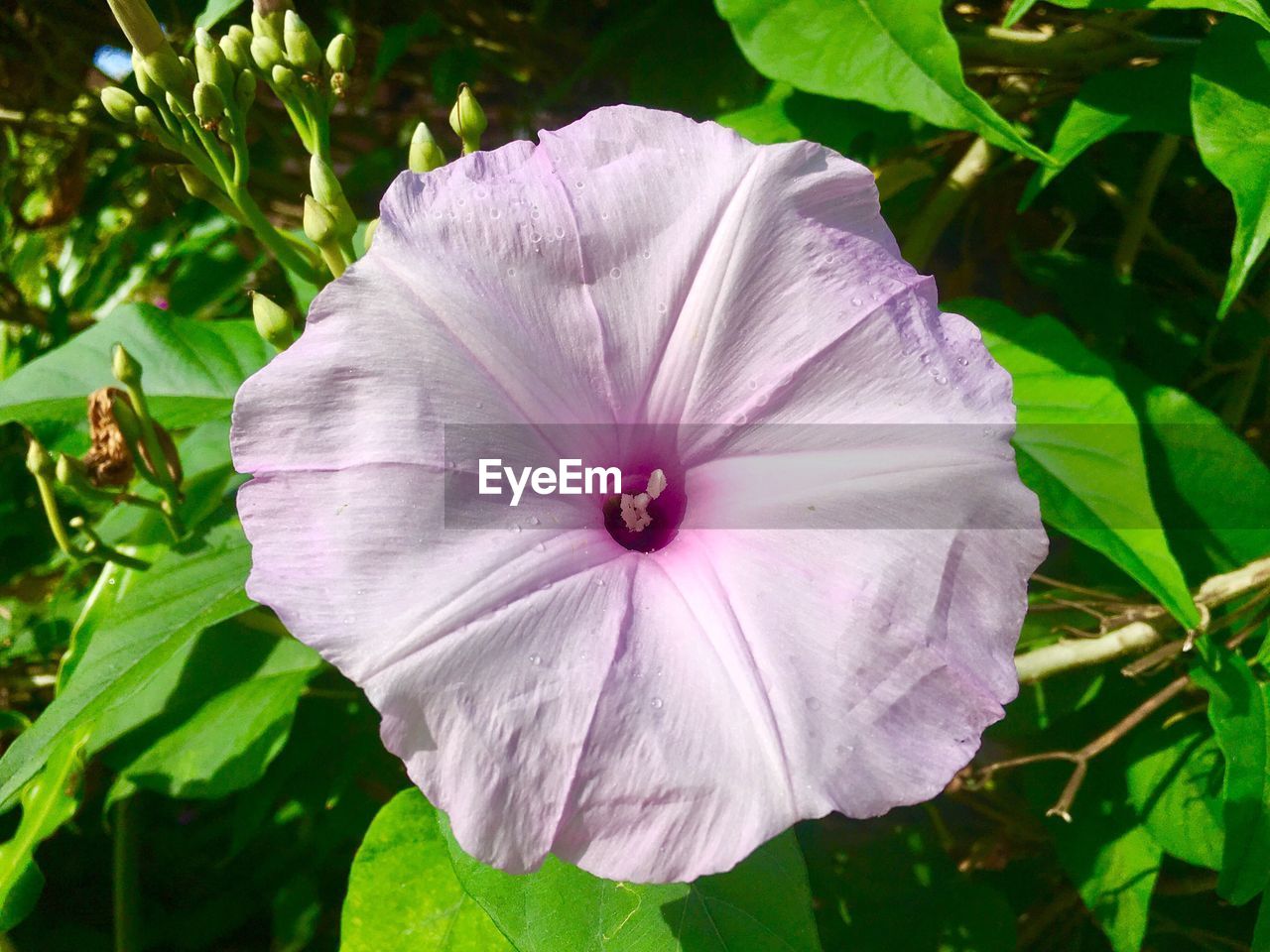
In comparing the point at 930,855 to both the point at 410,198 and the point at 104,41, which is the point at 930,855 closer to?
the point at 410,198

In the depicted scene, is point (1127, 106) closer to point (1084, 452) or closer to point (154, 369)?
point (1084, 452)

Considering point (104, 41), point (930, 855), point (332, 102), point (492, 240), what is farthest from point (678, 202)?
point (104, 41)

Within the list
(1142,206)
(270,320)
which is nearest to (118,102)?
(270,320)

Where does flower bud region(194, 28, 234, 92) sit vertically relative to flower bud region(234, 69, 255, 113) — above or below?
above

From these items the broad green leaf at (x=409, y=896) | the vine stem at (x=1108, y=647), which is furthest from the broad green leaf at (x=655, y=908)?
the vine stem at (x=1108, y=647)

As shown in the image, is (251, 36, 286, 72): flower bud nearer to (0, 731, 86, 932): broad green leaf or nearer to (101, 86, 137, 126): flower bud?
(101, 86, 137, 126): flower bud

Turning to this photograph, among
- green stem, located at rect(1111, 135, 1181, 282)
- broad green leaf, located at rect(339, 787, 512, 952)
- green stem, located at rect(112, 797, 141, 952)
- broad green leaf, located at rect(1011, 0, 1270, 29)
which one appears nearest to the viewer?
broad green leaf, located at rect(1011, 0, 1270, 29)

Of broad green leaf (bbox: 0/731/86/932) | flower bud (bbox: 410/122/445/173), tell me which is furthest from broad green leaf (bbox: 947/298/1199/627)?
broad green leaf (bbox: 0/731/86/932)
